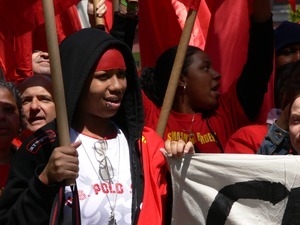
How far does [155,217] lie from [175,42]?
214 centimetres

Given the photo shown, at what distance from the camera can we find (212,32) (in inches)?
215

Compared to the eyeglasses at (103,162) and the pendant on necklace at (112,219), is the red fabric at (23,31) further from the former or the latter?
the pendant on necklace at (112,219)

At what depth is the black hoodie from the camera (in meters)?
3.59

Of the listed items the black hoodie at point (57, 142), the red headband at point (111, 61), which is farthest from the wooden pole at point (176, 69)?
the red headband at point (111, 61)

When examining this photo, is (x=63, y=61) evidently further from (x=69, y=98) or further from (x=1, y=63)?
(x=1, y=63)

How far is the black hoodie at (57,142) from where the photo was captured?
3592mm

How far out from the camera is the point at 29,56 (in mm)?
5441

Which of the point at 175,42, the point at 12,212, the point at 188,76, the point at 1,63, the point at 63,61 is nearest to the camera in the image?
the point at 12,212

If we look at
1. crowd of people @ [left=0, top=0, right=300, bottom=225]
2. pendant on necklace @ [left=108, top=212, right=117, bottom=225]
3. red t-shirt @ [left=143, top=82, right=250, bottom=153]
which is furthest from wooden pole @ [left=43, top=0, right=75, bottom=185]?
red t-shirt @ [left=143, top=82, right=250, bottom=153]

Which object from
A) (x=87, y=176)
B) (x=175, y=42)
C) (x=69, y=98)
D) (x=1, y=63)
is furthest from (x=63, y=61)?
(x=175, y=42)

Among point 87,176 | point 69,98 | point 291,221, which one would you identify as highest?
point 69,98

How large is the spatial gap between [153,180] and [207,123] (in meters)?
0.95

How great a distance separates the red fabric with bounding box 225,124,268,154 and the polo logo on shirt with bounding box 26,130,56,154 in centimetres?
87

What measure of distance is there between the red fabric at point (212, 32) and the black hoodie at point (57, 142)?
903mm
